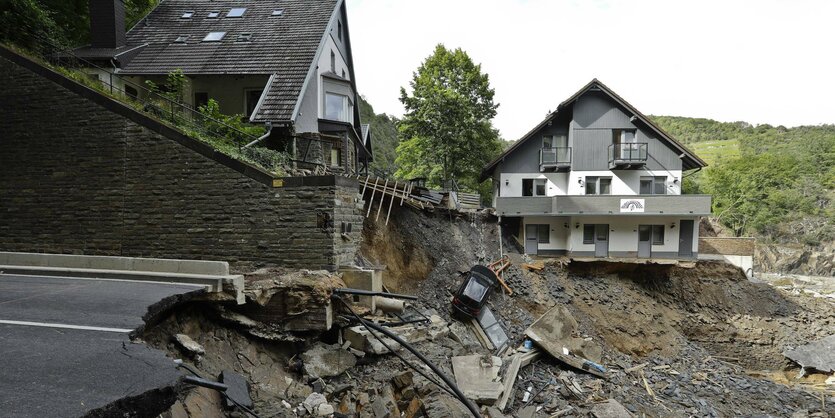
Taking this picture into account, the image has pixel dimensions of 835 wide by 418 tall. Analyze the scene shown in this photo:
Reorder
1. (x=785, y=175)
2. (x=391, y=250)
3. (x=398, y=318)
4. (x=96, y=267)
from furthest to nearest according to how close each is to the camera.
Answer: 1. (x=785, y=175)
2. (x=391, y=250)
3. (x=398, y=318)
4. (x=96, y=267)

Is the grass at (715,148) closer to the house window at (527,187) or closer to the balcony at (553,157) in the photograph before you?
the balcony at (553,157)

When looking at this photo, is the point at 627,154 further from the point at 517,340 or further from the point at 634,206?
the point at 517,340

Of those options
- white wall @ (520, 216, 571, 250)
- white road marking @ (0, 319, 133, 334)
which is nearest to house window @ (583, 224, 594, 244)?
white wall @ (520, 216, 571, 250)

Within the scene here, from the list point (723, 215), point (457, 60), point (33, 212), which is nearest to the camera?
point (33, 212)

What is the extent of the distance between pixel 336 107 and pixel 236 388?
45.0 feet

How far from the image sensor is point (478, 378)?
900cm

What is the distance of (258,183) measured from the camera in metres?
8.09

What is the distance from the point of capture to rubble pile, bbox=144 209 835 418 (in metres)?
6.56

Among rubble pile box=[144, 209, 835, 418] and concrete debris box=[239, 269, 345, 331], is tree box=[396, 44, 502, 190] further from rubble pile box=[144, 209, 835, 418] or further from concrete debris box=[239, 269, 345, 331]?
concrete debris box=[239, 269, 345, 331]

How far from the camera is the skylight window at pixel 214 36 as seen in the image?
51.1 feet

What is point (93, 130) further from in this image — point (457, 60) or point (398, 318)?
point (457, 60)

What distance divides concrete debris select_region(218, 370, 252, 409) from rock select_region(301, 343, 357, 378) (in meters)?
A: 1.45

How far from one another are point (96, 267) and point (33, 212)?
117 inches

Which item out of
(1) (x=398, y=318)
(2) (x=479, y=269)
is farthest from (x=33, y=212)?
(2) (x=479, y=269)
